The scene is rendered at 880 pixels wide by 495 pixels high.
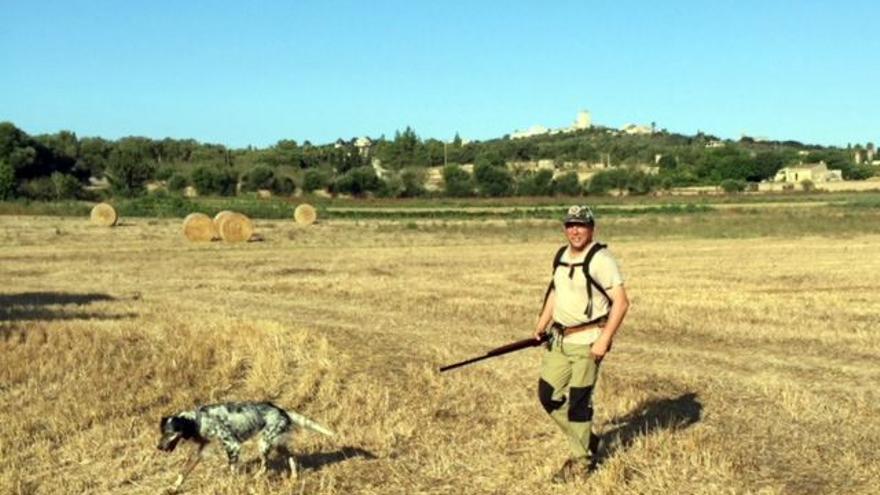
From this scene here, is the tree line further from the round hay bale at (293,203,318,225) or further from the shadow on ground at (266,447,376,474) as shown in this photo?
the shadow on ground at (266,447,376,474)

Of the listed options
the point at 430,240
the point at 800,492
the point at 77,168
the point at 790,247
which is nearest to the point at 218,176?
the point at 77,168

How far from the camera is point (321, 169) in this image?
10531 centimetres

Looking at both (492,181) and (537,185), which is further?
(537,185)

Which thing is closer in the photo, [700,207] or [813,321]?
[813,321]

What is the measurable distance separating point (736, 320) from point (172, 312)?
9395mm

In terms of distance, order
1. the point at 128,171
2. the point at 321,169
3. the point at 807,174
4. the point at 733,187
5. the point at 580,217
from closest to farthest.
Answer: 1. the point at 580,217
2. the point at 128,171
3. the point at 321,169
4. the point at 733,187
5. the point at 807,174

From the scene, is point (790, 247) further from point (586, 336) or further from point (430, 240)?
point (586, 336)

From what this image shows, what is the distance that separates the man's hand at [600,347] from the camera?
7.29 m

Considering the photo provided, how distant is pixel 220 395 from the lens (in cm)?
1065

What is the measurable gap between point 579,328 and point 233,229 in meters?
32.8

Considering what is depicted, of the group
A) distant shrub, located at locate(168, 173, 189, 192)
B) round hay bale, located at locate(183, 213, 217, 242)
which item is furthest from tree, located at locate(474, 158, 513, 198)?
round hay bale, located at locate(183, 213, 217, 242)

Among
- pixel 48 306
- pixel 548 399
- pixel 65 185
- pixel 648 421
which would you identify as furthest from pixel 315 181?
pixel 548 399

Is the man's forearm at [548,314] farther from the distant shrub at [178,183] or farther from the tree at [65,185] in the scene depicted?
the distant shrub at [178,183]

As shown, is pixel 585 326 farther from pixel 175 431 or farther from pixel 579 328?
pixel 175 431
